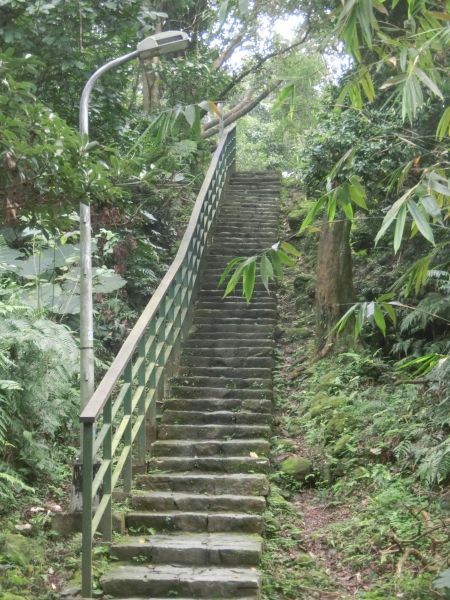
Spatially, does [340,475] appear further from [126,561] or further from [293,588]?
[126,561]

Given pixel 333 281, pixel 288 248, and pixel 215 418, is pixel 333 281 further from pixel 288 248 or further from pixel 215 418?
pixel 288 248

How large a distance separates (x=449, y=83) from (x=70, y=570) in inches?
214

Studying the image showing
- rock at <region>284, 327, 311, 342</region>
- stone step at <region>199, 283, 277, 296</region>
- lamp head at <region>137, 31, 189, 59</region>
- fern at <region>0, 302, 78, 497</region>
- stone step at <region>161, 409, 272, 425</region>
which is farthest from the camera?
stone step at <region>199, 283, 277, 296</region>

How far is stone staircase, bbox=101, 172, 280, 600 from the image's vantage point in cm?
448

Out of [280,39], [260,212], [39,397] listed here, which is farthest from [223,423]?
[280,39]

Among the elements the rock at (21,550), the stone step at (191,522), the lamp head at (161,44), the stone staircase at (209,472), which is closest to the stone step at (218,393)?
the stone staircase at (209,472)

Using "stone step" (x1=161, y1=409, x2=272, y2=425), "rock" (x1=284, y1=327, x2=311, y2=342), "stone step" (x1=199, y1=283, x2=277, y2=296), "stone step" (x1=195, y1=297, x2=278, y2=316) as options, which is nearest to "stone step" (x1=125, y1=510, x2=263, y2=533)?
A: "stone step" (x1=161, y1=409, x2=272, y2=425)

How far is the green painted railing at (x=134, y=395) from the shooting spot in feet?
14.3

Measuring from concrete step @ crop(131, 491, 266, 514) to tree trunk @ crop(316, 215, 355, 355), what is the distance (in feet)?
10.6

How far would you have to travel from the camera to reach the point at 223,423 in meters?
6.55

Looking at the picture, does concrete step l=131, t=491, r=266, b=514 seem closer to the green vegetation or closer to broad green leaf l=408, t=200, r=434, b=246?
the green vegetation

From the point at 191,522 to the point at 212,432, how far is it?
1.28 metres

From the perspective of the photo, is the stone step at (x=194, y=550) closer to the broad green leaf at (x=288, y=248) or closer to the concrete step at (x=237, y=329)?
the broad green leaf at (x=288, y=248)

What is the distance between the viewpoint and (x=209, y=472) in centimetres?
584
